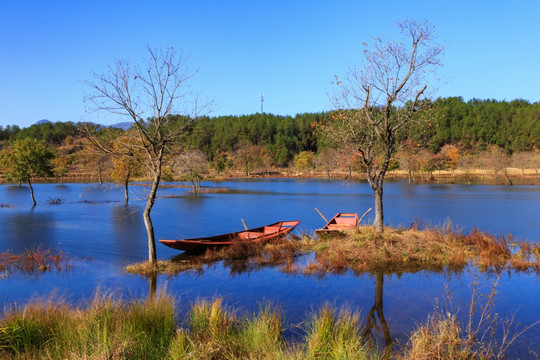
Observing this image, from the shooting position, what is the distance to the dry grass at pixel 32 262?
17.0m

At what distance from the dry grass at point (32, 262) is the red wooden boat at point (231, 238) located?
4660mm

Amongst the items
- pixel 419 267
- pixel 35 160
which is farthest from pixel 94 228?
pixel 419 267

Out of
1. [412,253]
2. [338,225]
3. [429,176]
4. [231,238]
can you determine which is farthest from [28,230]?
[429,176]

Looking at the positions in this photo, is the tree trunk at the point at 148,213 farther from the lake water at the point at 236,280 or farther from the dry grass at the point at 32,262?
the dry grass at the point at 32,262

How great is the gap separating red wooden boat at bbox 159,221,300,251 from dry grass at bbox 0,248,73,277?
4660 mm

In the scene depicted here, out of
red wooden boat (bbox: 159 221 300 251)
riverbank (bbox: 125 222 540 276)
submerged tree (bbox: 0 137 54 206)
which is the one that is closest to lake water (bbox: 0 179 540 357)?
riverbank (bbox: 125 222 540 276)

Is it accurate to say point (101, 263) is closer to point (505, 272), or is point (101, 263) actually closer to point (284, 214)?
point (505, 272)

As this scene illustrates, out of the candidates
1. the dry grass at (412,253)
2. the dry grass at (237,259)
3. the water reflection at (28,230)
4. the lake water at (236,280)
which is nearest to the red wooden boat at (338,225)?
the dry grass at (412,253)

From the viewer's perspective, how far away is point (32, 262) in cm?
1786

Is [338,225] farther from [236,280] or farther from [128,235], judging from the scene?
[128,235]

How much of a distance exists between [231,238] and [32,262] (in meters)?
8.86

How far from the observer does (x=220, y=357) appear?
7.88m

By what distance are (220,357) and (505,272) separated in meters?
12.9

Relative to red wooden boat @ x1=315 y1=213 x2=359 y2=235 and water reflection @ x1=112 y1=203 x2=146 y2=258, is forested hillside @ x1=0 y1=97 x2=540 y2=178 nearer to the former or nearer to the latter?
water reflection @ x1=112 y1=203 x2=146 y2=258
